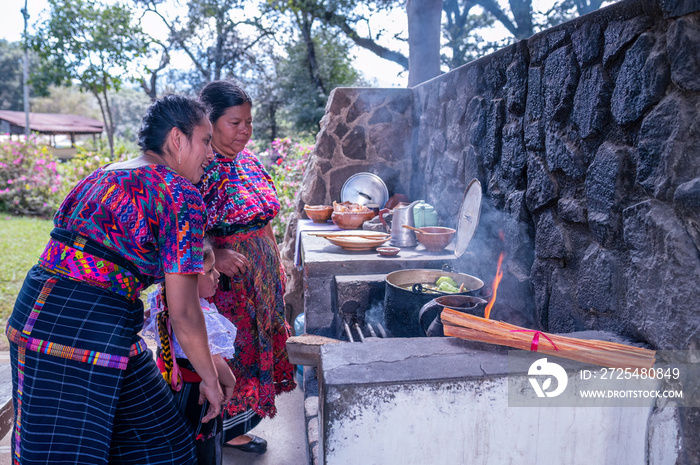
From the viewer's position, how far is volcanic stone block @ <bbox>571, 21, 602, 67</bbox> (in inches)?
83.9

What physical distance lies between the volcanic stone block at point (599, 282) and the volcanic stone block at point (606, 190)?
7 centimetres

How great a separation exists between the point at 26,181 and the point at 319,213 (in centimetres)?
989

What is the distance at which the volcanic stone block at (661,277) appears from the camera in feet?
5.60

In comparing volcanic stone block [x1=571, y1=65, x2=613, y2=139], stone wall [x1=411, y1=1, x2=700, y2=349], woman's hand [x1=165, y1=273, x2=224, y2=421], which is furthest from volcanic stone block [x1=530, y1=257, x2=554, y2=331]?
woman's hand [x1=165, y1=273, x2=224, y2=421]

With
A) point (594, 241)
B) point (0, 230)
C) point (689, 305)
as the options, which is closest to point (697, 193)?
point (689, 305)

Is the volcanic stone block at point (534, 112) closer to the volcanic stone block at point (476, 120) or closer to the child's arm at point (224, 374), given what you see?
the volcanic stone block at point (476, 120)

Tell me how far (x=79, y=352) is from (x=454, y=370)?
52.7 inches

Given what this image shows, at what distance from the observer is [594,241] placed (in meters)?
2.21

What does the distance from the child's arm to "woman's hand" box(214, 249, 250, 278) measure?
610 millimetres

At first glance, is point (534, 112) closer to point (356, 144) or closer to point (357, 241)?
point (357, 241)

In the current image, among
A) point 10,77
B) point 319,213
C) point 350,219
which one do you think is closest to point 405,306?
point 350,219

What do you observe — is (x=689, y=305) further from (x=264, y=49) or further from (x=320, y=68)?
(x=264, y=49)

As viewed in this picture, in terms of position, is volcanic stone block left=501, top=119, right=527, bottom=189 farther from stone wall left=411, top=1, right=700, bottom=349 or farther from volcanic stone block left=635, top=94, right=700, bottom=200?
volcanic stone block left=635, top=94, right=700, bottom=200

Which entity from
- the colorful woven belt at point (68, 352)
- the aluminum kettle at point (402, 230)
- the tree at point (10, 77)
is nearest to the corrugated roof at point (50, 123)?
the tree at point (10, 77)
